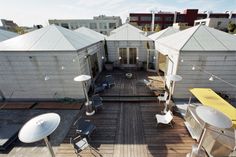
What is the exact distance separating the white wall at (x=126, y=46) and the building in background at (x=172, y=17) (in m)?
32.7

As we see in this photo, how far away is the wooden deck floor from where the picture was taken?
5.31 m

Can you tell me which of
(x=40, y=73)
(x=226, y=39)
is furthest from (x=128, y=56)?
(x=40, y=73)

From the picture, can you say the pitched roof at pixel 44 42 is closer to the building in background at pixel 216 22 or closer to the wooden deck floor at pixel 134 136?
the wooden deck floor at pixel 134 136

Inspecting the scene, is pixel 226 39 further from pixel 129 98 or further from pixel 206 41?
pixel 129 98

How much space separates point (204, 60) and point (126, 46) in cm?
789

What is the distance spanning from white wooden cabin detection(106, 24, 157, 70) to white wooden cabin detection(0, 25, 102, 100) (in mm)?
5315

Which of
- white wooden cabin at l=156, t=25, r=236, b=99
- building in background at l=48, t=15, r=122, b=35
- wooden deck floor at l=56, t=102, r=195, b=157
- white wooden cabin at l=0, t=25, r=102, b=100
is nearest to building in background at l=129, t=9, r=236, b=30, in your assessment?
building in background at l=48, t=15, r=122, b=35

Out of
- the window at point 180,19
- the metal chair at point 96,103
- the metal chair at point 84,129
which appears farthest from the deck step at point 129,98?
the window at point 180,19

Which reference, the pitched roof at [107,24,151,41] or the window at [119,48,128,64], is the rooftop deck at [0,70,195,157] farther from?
the pitched roof at [107,24,151,41]

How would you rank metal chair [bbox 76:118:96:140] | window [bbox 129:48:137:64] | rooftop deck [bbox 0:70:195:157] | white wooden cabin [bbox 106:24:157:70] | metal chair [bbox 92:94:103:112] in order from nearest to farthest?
rooftop deck [bbox 0:70:195:157], metal chair [bbox 76:118:96:140], metal chair [bbox 92:94:103:112], white wooden cabin [bbox 106:24:157:70], window [bbox 129:48:137:64]

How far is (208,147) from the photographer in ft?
16.2

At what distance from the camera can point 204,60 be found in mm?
7320

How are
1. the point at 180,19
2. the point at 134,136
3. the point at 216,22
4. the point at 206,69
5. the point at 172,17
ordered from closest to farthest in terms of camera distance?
the point at 134,136 → the point at 206,69 → the point at 216,22 → the point at 180,19 → the point at 172,17

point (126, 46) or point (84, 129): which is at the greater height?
point (126, 46)
